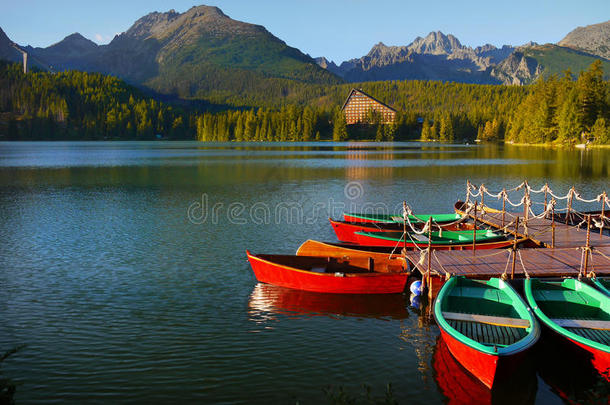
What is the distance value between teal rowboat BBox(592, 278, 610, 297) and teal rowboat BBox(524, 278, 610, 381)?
2.38 ft

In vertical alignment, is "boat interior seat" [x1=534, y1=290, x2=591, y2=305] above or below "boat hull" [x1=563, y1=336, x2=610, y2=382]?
above

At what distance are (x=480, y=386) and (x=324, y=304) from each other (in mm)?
7688

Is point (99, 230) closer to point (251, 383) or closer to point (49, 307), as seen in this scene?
point (49, 307)

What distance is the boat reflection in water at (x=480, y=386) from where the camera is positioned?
12.2 metres

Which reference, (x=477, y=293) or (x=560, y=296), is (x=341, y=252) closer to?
(x=477, y=293)

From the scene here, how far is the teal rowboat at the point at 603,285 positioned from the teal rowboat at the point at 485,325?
326 cm

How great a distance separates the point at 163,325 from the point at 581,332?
14.1 m

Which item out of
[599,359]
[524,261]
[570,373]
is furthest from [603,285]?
[599,359]

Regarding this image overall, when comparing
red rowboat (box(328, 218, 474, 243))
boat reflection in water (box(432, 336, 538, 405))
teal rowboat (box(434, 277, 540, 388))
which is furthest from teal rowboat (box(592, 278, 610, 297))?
red rowboat (box(328, 218, 474, 243))

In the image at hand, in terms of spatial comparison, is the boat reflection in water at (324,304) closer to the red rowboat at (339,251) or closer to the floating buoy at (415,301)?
the floating buoy at (415,301)

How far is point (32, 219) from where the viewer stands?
37.4 meters

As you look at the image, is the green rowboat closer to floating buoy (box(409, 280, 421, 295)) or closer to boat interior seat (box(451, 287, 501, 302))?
floating buoy (box(409, 280, 421, 295))

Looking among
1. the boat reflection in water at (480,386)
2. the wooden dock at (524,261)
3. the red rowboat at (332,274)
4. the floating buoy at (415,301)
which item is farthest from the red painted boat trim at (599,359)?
the red rowboat at (332,274)

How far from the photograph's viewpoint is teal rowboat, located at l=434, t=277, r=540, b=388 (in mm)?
12125
